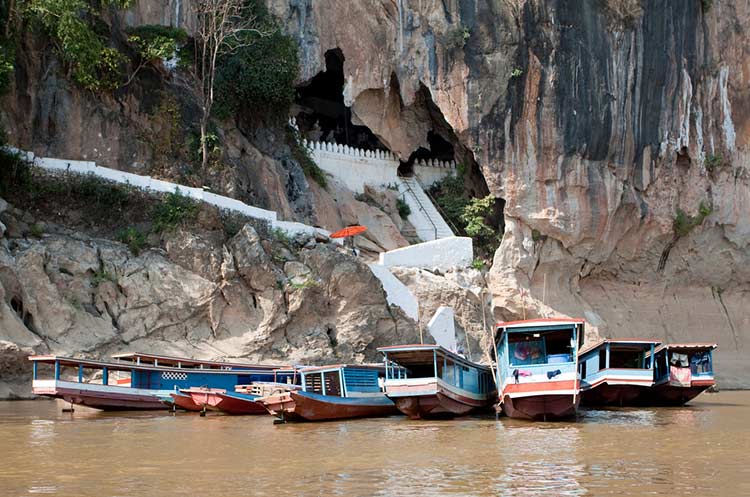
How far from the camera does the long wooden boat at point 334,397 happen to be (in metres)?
20.6

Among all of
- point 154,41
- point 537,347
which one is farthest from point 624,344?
point 154,41

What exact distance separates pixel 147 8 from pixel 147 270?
31.2ft

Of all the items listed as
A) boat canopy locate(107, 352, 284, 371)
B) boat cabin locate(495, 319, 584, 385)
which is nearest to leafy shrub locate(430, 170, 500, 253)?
boat canopy locate(107, 352, 284, 371)

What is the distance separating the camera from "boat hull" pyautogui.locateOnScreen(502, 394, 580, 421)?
2008 centimetres

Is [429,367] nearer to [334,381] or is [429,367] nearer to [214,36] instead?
[334,381]

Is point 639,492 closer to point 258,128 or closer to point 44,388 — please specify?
point 44,388

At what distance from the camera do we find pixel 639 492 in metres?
11.6

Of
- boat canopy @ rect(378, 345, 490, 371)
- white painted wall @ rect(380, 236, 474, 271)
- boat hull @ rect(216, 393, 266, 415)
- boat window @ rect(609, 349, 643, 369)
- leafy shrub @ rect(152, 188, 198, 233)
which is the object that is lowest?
boat hull @ rect(216, 393, 266, 415)

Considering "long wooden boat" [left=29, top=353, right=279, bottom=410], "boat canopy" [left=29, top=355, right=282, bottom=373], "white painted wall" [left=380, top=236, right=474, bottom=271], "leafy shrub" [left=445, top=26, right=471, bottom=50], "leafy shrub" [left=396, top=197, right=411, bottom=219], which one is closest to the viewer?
"boat canopy" [left=29, top=355, right=282, bottom=373]

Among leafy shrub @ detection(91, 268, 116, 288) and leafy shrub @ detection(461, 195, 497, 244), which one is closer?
leafy shrub @ detection(91, 268, 116, 288)

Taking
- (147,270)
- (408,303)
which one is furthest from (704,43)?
(147,270)

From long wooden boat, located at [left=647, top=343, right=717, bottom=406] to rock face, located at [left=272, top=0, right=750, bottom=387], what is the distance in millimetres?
7689

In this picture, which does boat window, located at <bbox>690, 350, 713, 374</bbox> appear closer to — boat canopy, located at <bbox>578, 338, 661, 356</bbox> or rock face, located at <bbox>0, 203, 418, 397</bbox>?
boat canopy, located at <bbox>578, 338, 661, 356</bbox>

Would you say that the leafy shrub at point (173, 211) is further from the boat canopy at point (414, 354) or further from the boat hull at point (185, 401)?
the boat canopy at point (414, 354)
